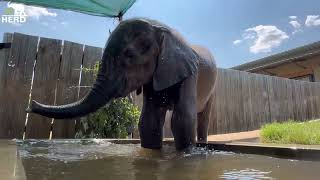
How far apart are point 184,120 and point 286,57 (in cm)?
1410

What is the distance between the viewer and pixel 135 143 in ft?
17.4

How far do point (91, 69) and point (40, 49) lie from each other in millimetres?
987

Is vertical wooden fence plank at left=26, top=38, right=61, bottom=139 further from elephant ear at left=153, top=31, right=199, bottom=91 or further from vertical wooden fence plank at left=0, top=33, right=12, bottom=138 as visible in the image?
elephant ear at left=153, top=31, right=199, bottom=91

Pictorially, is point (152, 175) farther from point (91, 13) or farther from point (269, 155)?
point (91, 13)

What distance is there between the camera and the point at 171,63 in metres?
3.77

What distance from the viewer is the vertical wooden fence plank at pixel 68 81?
7.28 m

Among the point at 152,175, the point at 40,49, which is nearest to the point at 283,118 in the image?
the point at 40,49

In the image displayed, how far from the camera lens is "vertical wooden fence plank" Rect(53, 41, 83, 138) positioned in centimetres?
728

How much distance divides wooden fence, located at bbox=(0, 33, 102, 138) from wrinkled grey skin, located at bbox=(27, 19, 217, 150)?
359 centimetres

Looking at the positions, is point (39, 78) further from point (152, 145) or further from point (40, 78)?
point (152, 145)

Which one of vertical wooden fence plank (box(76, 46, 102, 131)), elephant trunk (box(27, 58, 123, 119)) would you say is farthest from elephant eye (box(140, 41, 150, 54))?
vertical wooden fence plank (box(76, 46, 102, 131))

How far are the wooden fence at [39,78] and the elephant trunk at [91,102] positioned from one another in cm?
393

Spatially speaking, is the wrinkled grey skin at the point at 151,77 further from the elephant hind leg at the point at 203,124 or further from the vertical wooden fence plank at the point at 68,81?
the vertical wooden fence plank at the point at 68,81

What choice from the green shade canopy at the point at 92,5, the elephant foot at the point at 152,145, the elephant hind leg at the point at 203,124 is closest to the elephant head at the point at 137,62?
the elephant foot at the point at 152,145
